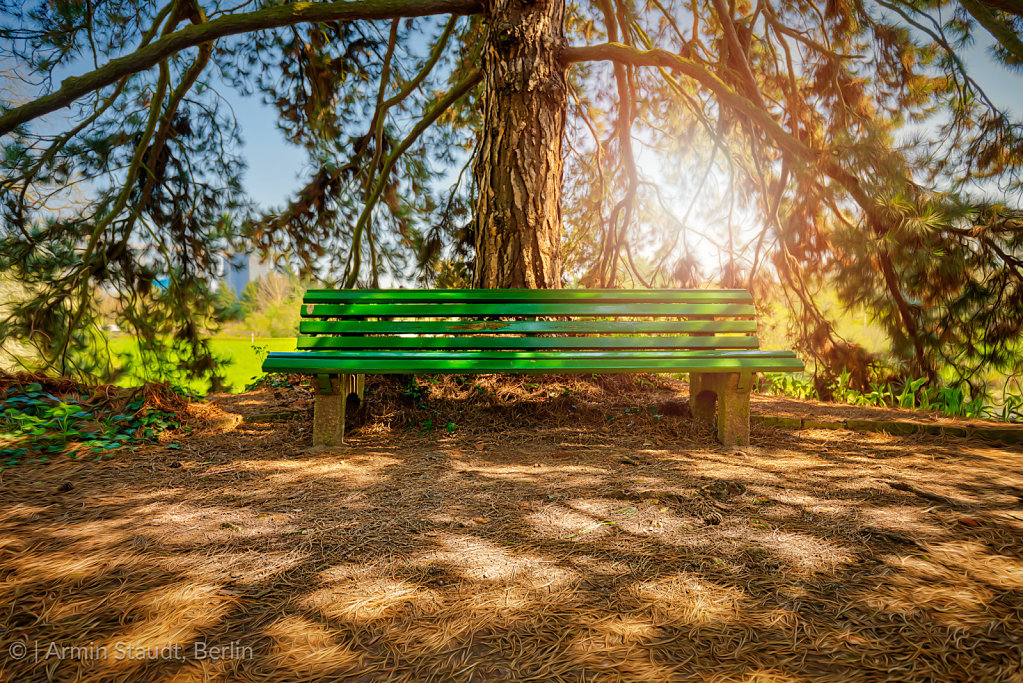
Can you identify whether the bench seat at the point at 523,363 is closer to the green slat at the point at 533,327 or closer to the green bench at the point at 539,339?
the green bench at the point at 539,339

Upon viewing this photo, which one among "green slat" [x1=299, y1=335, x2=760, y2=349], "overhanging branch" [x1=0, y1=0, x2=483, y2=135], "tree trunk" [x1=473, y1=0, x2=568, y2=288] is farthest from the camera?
"tree trunk" [x1=473, y1=0, x2=568, y2=288]

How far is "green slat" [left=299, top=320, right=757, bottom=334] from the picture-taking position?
3199mm

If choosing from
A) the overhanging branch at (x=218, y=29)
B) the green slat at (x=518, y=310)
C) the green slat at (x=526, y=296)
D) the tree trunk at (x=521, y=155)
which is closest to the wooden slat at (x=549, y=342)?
the green slat at (x=518, y=310)

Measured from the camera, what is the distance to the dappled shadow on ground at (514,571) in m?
1.20

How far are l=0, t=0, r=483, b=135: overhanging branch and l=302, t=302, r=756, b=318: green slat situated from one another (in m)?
2.31

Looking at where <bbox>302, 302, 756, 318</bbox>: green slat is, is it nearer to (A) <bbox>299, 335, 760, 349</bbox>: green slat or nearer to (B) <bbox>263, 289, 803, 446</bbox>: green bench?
(B) <bbox>263, 289, 803, 446</bbox>: green bench

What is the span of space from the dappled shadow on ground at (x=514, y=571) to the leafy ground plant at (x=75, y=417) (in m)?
0.33

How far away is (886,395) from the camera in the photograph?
4746 millimetres

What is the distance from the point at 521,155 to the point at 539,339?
1.56 metres

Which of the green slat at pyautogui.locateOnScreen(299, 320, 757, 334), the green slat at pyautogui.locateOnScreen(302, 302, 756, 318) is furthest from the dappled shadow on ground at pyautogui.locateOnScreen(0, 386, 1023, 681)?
the green slat at pyautogui.locateOnScreen(302, 302, 756, 318)

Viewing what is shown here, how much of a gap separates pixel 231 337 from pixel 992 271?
721 cm

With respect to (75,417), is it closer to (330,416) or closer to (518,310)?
(330,416)

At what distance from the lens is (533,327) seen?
332cm

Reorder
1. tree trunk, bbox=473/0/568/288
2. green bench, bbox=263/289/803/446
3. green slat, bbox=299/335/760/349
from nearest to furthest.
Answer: green bench, bbox=263/289/803/446 < green slat, bbox=299/335/760/349 < tree trunk, bbox=473/0/568/288
